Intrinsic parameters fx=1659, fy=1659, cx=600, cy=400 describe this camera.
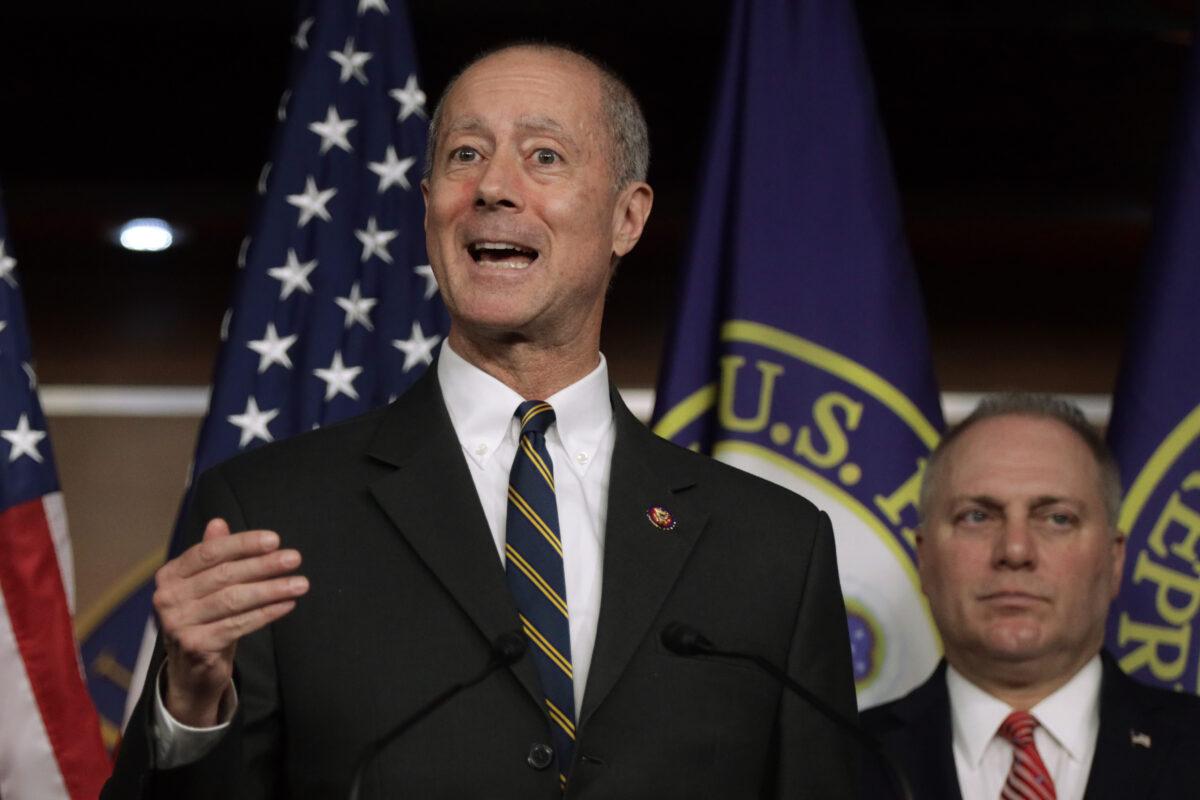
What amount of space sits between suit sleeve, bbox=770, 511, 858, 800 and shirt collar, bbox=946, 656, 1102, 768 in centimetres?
89

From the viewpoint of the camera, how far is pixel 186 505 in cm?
294

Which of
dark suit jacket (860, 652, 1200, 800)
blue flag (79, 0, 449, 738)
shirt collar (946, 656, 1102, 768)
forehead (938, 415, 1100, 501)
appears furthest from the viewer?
blue flag (79, 0, 449, 738)

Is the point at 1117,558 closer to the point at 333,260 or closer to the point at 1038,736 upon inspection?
the point at 1038,736

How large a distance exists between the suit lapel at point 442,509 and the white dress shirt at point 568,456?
0.03 m

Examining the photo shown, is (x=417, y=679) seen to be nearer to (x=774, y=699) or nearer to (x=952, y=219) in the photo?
(x=774, y=699)

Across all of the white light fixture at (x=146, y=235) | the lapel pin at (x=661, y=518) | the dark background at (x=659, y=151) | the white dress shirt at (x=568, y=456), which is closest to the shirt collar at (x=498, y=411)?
the white dress shirt at (x=568, y=456)

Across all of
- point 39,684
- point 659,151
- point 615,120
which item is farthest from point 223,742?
point 659,151

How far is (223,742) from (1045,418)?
6.06ft

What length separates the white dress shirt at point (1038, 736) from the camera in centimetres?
272

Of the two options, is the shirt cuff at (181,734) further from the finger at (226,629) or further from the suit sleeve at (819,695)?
the suit sleeve at (819,695)

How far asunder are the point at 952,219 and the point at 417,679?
290cm

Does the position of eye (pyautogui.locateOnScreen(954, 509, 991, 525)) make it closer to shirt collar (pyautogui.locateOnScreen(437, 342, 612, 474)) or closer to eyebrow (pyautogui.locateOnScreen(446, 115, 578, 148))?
shirt collar (pyautogui.locateOnScreen(437, 342, 612, 474))

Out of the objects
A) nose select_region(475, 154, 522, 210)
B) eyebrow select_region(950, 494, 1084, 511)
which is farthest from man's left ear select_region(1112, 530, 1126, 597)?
nose select_region(475, 154, 522, 210)

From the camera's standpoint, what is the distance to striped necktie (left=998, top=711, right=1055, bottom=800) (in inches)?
104
